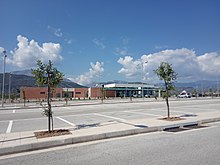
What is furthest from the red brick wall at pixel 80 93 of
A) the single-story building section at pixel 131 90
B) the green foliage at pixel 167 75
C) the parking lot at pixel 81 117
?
the green foliage at pixel 167 75

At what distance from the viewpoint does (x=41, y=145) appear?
7.88 m

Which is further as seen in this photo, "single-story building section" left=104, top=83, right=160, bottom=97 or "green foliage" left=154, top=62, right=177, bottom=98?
"single-story building section" left=104, top=83, right=160, bottom=97

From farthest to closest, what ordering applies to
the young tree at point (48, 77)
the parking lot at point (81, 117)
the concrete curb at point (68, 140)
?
the parking lot at point (81, 117), the young tree at point (48, 77), the concrete curb at point (68, 140)

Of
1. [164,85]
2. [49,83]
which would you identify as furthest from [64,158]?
[164,85]

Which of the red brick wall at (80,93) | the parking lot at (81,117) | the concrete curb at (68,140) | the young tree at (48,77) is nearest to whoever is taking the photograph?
the concrete curb at (68,140)

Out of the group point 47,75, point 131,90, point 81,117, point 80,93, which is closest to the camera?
point 47,75

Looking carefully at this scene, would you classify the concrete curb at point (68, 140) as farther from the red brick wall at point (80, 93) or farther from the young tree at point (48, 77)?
the red brick wall at point (80, 93)

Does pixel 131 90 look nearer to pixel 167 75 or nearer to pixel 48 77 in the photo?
pixel 167 75

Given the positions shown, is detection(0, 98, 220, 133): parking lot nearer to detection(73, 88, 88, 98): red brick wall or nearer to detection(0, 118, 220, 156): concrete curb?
detection(0, 118, 220, 156): concrete curb

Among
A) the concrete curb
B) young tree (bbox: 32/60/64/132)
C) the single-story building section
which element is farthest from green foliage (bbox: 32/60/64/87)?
the single-story building section

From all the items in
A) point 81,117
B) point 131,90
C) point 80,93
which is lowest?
point 81,117

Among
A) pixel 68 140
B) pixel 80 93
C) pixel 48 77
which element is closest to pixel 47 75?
pixel 48 77

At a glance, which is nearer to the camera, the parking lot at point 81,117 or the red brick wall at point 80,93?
the parking lot at point 81,117

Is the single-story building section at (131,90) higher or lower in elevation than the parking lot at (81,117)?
higher
